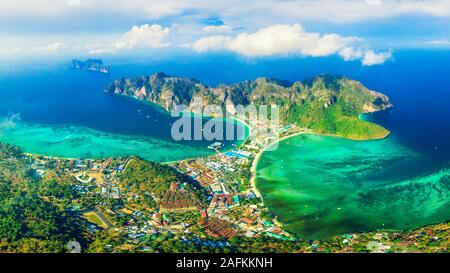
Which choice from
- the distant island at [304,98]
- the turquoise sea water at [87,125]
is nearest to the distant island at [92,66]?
the turquoise sea water at [87,125]

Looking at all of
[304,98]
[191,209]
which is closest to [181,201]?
[191,209]

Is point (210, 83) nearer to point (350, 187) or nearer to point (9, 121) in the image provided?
point (9, 121)

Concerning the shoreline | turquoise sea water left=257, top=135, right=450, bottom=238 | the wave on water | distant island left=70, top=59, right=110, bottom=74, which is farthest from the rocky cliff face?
distant island left=70, top=59, right=110, bottom=74

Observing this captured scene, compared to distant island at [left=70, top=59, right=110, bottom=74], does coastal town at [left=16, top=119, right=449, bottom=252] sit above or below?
below

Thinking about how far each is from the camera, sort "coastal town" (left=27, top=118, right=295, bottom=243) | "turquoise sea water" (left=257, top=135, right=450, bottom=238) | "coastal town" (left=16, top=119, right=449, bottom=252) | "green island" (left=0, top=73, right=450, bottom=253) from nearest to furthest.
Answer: "green island" (left=0, top=73, right=450, bottom=253) → "coastal town" (left=16, top=119, right=449, bottom=252) → "coastal town" (left=27, top=118, right=295, bottom=243) → "turquoise sea water" (left=257, top=135, right=450, bottom=238)

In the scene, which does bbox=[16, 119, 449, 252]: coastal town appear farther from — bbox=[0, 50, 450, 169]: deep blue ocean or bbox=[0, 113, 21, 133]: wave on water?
bbox=[0, 113, 21, 133]: wave on water
